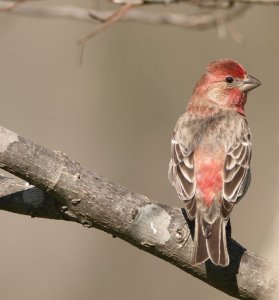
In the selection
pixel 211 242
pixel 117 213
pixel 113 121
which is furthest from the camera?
pixel 113 121

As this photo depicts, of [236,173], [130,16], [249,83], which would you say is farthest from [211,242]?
[249,83]

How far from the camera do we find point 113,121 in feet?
39.8

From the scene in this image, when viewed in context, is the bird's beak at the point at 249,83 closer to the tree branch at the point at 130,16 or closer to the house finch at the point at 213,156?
the house finch at the point at 213,156

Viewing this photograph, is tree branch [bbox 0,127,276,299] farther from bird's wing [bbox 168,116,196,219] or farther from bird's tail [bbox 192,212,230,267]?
bird's wing [bbox 168,116,196,219]

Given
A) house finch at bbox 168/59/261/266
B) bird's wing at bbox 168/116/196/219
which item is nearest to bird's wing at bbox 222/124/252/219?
house finch at bbox 168/59/261/266

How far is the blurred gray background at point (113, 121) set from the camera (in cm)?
1138

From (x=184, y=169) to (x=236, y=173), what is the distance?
392 millimetres

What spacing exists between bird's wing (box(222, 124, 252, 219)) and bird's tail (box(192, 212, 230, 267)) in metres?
0.13

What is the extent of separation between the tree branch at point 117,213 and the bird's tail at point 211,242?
0.07m

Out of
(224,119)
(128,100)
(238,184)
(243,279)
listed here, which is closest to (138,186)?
(128,100)

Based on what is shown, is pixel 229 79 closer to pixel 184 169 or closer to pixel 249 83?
pixel 249 83

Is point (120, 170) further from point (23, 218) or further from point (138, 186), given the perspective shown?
point (23, 218)

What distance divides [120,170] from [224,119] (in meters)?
3.52

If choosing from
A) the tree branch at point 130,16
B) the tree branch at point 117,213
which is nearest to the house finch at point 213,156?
the tree branch at point 117,213
